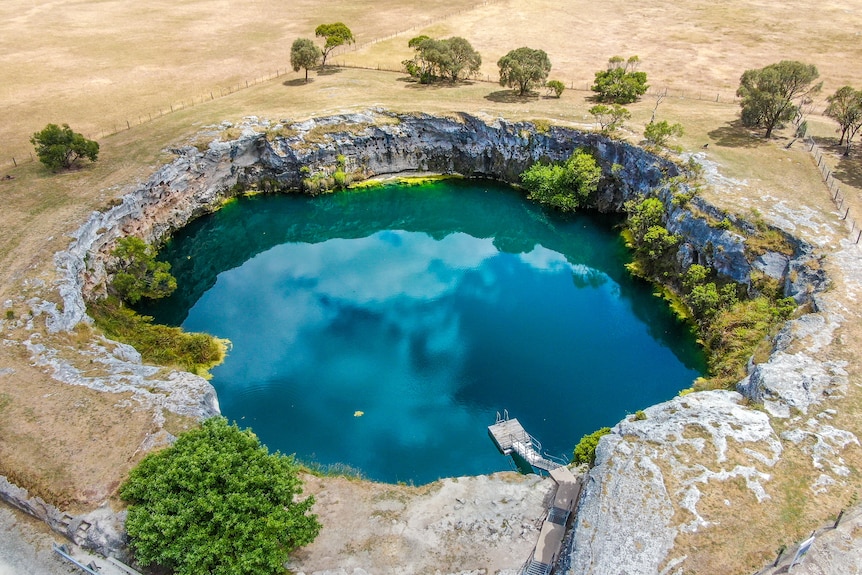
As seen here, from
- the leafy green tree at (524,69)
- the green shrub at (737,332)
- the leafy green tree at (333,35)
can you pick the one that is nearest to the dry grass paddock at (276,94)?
the leafy green tree at (524,69)

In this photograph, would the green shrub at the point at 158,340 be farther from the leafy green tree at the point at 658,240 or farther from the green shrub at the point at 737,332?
the leafy green tree at the point at 658,240

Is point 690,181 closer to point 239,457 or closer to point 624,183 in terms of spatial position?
point 624,183

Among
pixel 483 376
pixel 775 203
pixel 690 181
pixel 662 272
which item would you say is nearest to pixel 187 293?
pixel 483 376

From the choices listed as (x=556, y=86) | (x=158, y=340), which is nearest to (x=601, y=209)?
(x=556, y=86)

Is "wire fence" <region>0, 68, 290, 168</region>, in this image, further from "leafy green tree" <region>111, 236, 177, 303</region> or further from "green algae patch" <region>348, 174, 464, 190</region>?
"green algae patch" <region>348, 174, 464, 190</region>

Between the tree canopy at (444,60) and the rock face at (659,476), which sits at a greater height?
the tree canopy at (444,60)

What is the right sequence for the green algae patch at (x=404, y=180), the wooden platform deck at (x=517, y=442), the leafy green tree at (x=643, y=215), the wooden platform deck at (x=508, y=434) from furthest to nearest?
the green algae patch at (x=404, y=180) < the leafy green tree at (x=643, y=215) < the wooden platform deck at (x=508, y=434) < the wooden platform deck at (x=517, y=442)

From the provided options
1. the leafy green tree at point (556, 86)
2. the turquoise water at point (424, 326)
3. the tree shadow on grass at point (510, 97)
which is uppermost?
the leafy green tree at point (556, 86)
